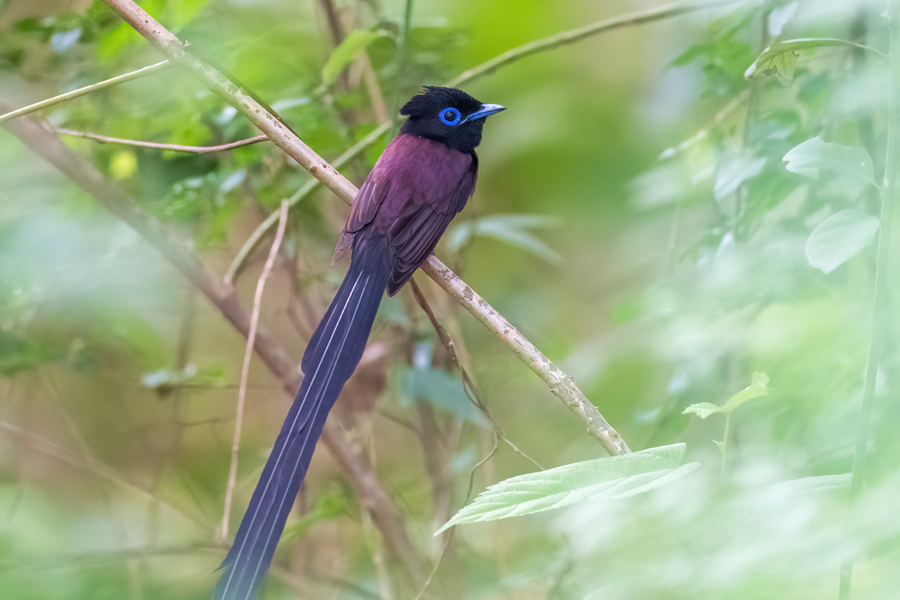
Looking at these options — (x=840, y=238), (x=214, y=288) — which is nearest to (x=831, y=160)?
(x=840, y=238)

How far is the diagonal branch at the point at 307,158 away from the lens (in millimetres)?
1048

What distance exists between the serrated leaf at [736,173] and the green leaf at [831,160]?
0.67 metres

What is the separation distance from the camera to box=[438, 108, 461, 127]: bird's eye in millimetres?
1940

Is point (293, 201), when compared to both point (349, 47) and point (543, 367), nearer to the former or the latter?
point (349, 47)

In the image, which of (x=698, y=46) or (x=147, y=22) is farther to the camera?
(x=698, y=46)

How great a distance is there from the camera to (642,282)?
2.80 m

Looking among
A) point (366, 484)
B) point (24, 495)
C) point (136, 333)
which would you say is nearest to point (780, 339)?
point (366, 484)

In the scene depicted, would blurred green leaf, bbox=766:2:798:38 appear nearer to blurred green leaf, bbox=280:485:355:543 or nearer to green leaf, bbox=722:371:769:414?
green leaf, bbox=722:371:769:414

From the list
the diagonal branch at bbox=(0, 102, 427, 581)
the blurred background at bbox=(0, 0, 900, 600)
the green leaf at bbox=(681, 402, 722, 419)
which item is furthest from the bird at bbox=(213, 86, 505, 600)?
the green leaf at bbox=(681, 402, 722, 419)

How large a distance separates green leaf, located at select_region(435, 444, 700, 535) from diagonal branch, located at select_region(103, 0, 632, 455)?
333 mm

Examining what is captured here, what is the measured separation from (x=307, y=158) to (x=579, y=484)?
0.89 m

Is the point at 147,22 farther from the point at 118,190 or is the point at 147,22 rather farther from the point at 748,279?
the point at 748,279

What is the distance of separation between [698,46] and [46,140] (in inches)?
62.5

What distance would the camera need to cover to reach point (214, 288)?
1767 millimetres
